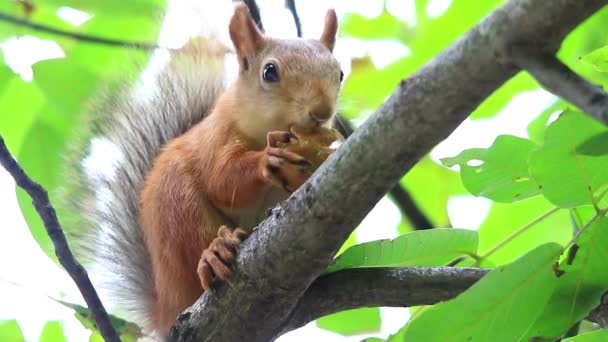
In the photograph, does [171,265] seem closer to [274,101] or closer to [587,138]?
[274,101]

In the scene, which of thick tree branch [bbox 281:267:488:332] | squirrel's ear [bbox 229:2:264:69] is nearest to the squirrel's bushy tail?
squirrel's ear [bbox 229:2:264:69]

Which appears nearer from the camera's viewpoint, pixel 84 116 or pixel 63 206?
pixel 84 116

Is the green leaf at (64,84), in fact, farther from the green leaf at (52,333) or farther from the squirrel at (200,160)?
the green leaf at (52,333)

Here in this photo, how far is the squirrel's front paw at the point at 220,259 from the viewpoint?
2.00m

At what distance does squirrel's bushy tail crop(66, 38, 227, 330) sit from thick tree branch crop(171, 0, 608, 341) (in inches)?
32.4

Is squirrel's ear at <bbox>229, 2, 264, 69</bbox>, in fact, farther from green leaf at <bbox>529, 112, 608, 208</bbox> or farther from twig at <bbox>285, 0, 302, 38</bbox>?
green leaf at <bbox>529, 112, 608, 208</bbox>

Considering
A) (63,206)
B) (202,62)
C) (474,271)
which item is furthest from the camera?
(202,62)

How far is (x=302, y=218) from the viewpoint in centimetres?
166

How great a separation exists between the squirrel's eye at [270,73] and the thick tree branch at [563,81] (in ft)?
4.76

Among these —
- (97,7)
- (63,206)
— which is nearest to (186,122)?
(63,206)

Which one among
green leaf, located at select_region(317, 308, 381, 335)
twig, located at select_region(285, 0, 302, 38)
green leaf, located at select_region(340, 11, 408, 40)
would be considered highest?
twig, located at select_region(285, 0, 302, 38)

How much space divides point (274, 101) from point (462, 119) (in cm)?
127

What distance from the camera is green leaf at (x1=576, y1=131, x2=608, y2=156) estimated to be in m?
1.19

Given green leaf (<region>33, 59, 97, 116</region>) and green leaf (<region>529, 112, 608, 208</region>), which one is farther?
green leaf (<region>33, 59, 97, 116</region>)
